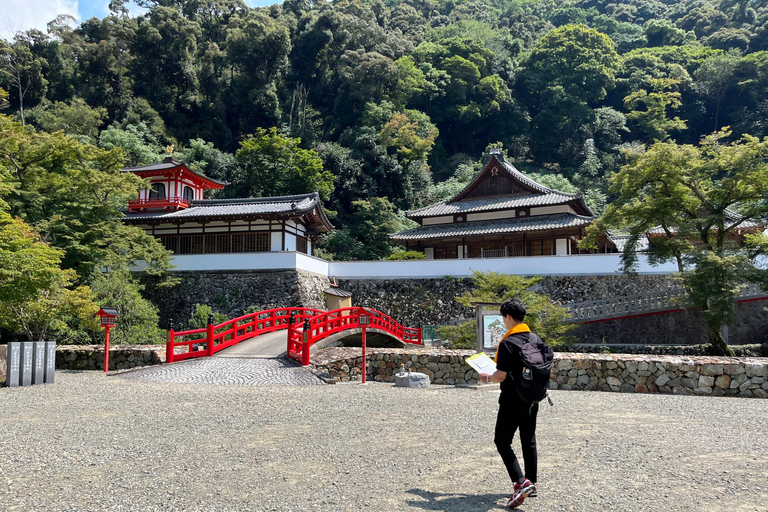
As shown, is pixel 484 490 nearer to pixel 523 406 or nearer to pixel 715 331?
pixel 523 406

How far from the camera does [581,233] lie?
25484 millimetres

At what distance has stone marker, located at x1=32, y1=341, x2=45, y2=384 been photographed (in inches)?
402

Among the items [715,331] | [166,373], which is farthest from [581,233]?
[166,373]

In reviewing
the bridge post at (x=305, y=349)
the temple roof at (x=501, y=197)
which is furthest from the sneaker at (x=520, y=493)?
the temple roof at (x=501, y=197)

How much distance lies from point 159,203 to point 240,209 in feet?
14.6

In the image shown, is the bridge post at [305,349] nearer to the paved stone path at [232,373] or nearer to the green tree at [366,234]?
the paved stone path at [232,373]

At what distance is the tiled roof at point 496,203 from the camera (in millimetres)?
24594

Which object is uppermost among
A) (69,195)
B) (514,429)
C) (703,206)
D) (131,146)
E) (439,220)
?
(131,146)

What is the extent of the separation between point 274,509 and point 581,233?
24.5 metres

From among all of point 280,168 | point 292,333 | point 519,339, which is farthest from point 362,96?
point 519,339

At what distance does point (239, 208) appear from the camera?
920 inches

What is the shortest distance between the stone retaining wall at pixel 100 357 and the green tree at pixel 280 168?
77.2 ft

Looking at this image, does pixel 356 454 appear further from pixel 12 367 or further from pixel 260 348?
pixel 260 348

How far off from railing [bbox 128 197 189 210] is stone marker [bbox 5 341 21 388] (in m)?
15.3
